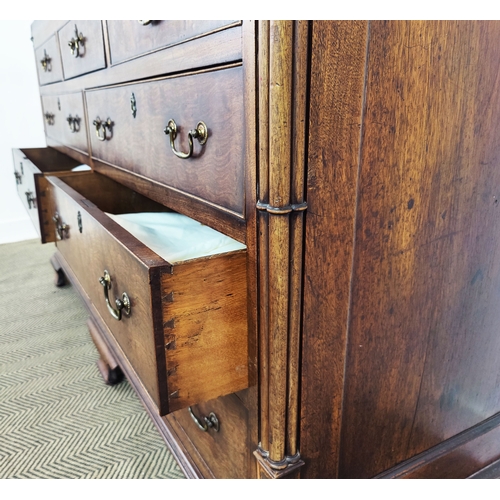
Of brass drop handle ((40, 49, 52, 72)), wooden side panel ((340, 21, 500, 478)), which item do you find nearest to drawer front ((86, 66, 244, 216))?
A: wooden side panel ((340, 21, 500, 478))

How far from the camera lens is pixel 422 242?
51 centimetres

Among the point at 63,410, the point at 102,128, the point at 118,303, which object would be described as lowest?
the point at 63,410

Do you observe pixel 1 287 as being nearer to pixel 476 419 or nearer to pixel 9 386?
pixel 9 386

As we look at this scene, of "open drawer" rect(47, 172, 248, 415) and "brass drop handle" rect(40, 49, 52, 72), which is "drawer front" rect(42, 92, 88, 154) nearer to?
"brass drop handle" rect(40, 49, 52, 72)

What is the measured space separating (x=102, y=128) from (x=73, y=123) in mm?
302

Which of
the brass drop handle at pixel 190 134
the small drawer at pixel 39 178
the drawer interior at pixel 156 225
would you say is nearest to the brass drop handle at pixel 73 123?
the small drawer at pixel 39 178

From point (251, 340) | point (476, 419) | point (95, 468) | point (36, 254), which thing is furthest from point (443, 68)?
point (36, 254)

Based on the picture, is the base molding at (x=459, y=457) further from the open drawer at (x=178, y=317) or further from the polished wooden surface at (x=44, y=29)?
the polished wooden surface at (x=44, y=29)

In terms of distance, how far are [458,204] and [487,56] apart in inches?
5.9

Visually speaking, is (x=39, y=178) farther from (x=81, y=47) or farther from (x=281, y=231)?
A: (x=281, y=231)

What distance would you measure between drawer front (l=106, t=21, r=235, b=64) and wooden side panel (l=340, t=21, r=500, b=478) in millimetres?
179

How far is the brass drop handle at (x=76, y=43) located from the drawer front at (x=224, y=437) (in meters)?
0.72

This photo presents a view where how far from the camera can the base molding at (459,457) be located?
2.03 feet

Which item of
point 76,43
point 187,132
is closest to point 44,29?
point 76,43
